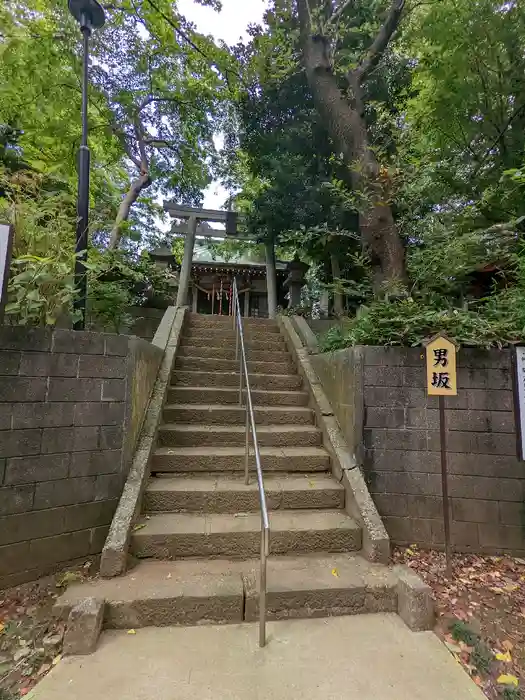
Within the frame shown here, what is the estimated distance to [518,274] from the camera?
3510 millimetres

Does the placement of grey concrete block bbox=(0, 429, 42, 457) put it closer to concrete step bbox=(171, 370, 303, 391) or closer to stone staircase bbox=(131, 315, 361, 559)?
stone staircase bbox=(131, 315, 361, 559)

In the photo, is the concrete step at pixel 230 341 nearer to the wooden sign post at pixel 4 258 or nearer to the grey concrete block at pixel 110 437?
the grey concrete block at pixel 110 437

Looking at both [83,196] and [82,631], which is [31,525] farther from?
[83,196]

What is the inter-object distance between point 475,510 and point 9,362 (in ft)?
12.6

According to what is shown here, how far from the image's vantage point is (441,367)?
8.88 feet

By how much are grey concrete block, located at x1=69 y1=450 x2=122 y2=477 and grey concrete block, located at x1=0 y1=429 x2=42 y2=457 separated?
27cm

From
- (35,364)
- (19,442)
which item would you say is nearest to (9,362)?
(35,364)

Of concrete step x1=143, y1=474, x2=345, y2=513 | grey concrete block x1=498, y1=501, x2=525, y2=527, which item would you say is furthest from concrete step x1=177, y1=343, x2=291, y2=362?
grey concrete block x1=498, y1=501, x2=525, y2=527

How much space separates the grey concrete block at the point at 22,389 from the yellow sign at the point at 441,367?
286 centimetres

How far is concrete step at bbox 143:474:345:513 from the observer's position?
2.84 m

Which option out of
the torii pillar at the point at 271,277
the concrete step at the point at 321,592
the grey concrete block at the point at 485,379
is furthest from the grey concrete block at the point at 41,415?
the torii pillar at the point at 271,277

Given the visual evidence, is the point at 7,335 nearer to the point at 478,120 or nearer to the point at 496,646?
the point at 496,646

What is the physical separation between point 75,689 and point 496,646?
229 cm

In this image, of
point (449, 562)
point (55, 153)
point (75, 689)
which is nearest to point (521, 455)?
point (449, 562)
